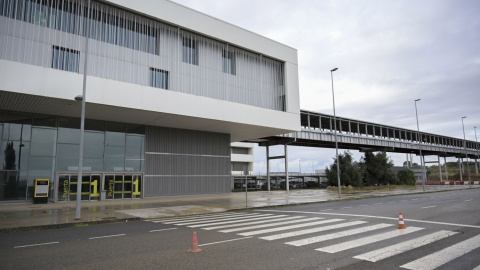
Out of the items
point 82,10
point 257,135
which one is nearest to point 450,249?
point 82,10

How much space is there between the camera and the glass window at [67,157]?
23.8 m

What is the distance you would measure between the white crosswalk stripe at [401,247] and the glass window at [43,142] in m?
23.6

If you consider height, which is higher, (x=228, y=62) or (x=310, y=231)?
(x=228, y=62)

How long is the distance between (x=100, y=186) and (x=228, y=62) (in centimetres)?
1580

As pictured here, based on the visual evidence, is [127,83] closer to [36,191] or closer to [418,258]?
[36,191]

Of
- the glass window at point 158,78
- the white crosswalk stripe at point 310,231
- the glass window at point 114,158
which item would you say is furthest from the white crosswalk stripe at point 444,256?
the glass window at point 114,158

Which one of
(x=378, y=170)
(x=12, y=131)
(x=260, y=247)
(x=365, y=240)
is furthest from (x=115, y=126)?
(x=378, y=170)

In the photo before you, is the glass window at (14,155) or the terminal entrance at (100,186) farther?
the terminal entrance at (100,186)

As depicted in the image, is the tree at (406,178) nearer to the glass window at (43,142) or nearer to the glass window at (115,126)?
the glass window at (115,126)

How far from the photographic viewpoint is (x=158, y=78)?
25.8 m

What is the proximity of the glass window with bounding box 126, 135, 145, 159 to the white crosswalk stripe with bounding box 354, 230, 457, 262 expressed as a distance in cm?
2325

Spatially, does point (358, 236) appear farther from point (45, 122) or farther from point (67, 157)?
point (45, 122)

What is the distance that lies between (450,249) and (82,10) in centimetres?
2526

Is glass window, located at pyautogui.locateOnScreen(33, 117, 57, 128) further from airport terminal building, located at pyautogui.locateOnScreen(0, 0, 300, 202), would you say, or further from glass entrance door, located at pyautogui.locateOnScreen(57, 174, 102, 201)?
glass entrance door, located at pyautogui.locateOnScreen(57, 174, 102, 201)
